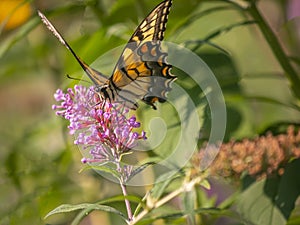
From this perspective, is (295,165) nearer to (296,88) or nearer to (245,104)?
(296,88)

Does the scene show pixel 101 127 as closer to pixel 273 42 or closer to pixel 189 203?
pixel 189 203

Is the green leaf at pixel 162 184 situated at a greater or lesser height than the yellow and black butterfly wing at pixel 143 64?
lesser

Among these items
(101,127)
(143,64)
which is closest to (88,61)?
(143,64)

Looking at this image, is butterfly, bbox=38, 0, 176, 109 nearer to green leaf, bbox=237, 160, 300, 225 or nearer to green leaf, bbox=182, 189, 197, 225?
green leaf, bbox=182, 189, 197, 225

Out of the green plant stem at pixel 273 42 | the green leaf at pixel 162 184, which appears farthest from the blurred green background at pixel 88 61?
the green leaf at pixel 162 184

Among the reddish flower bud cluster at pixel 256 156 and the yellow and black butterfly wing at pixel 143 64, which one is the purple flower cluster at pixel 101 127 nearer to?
the yellow and black butterfly wing at pixel 143 64

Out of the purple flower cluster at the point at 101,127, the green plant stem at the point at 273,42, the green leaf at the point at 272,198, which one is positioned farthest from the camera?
the green plant stem at the point at 273,42

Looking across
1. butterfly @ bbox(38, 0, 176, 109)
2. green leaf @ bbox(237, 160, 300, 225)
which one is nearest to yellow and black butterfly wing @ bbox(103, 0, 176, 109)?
butterfly @ bbox(38, 0, 176, 109)

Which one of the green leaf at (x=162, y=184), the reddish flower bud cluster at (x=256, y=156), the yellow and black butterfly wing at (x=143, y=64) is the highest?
the yellow and black butterfly wing at (x=143, y=64)
